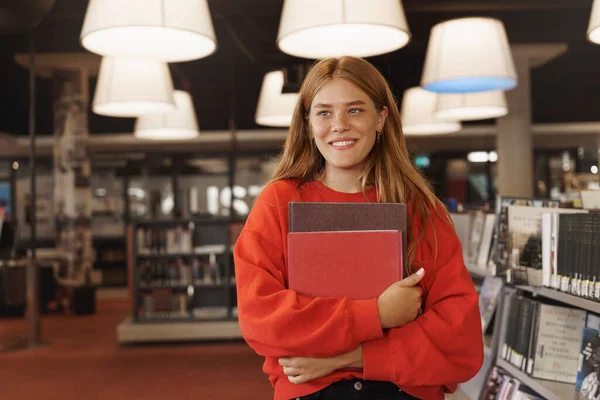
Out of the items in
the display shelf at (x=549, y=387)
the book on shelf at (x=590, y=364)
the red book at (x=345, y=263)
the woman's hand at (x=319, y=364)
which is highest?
the red book at (x=345, y=263)

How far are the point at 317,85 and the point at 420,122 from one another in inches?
204

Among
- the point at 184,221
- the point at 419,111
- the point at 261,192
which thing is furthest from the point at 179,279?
the point at 261,192

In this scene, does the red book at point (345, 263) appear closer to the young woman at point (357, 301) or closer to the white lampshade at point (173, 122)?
the young woman at point (357, 301)

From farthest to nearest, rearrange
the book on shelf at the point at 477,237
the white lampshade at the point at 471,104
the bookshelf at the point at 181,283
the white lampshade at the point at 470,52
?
the bookshelf at the point at 181,283 < the white lampshade at the point at 471,104 < the white lampshade at the point at 470,52 < the book on shelf at the point at 477,237

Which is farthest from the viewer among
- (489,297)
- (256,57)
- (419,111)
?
(256,57)

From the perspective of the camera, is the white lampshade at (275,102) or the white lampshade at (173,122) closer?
the white lampshade at (275,102)

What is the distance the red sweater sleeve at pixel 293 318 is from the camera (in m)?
1.57

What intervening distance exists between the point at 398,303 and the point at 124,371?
5576mm

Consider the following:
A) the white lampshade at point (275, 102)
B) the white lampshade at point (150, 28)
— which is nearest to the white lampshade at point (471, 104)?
the white lampshade at point (275, 102)

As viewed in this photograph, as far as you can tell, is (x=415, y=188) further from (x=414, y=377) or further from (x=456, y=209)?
(x=456, y=209)

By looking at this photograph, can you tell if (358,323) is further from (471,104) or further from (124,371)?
(124,371)

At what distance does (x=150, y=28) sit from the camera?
3035 millimetres

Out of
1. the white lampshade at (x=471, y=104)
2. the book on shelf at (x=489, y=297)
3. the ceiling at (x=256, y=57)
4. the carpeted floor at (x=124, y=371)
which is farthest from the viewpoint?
the ceiling at (x=256, y=57)

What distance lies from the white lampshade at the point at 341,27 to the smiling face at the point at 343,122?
45.2 inches
